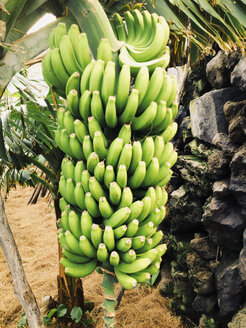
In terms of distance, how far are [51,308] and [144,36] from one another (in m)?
3.31

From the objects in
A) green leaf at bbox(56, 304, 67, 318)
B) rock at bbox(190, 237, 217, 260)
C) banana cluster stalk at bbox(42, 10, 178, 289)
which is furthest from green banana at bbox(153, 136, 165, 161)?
green leaf at bbox(56, 304, 67, 318)

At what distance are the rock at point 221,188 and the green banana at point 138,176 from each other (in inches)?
73.3

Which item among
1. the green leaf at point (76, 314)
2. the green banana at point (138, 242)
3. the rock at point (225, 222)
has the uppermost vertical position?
the green banana at point (138, 242)

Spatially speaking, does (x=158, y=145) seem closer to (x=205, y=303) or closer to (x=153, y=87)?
(x=153, y=87)

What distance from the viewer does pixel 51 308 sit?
3.46 metres

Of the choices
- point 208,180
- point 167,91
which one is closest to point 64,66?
point 167,91

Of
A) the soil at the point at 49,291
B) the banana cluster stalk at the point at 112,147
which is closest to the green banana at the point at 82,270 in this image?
the banana cluster stalk at the point at 112,147

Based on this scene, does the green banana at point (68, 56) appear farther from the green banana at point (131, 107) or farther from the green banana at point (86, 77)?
the green banana at point (131, 107)

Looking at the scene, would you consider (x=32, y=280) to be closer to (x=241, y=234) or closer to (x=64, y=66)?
(x=241, y=234)

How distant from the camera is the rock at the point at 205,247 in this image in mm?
3140

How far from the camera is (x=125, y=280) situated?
1016 mm

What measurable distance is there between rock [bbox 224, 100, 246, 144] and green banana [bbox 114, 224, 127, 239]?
1949 mm

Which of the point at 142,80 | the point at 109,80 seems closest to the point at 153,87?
the point at 142,80

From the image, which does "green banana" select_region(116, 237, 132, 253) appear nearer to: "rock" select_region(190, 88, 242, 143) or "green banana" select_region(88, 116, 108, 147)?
"green banana" select_region(88, 116, 108, 147)
